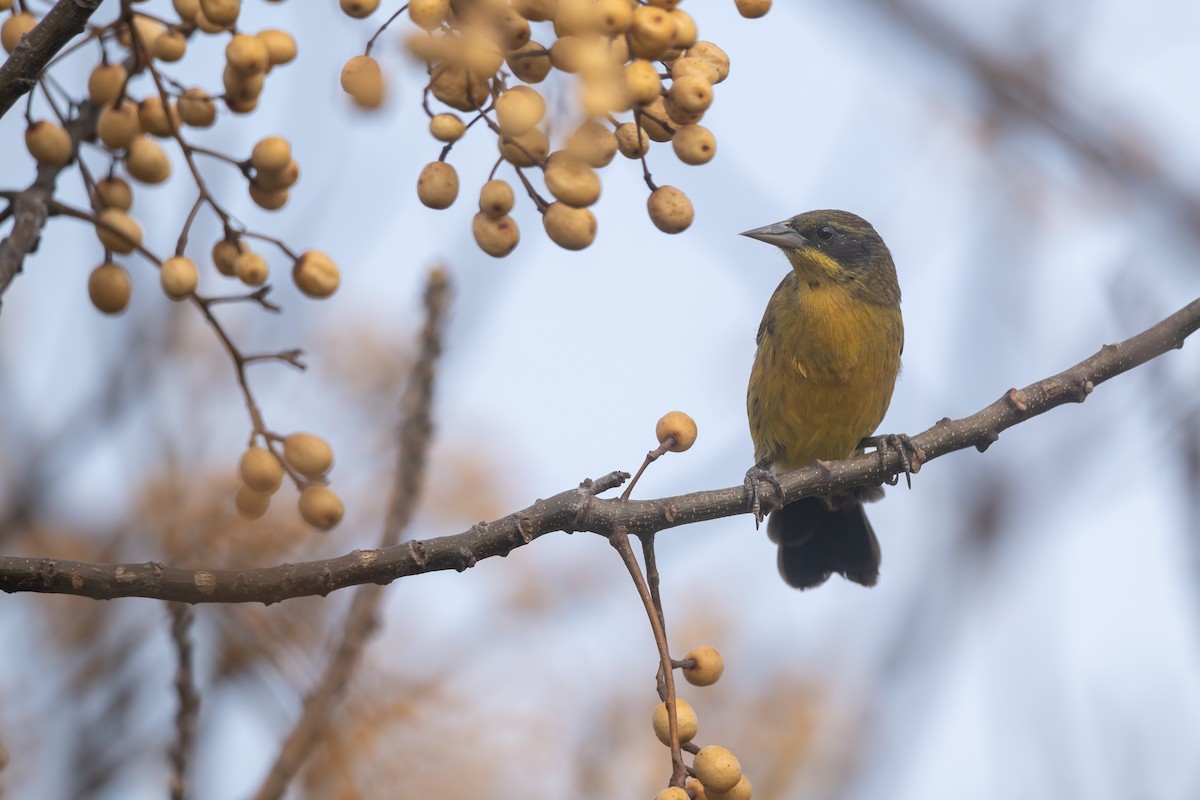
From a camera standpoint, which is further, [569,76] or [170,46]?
[170,46]

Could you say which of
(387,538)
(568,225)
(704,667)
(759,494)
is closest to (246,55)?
(568,225)

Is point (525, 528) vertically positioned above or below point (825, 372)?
below

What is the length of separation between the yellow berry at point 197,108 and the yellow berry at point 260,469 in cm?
59

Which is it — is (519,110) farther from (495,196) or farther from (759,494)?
(759,494)

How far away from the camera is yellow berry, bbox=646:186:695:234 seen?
81.8 inches

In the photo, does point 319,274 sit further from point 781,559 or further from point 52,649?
point 781,559

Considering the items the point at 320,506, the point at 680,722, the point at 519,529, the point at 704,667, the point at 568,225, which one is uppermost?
the point at 568,225

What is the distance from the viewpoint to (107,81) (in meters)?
2.40

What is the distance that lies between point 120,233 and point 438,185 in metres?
0.64

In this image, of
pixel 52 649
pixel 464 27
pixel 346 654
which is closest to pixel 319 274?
pixel 464 27

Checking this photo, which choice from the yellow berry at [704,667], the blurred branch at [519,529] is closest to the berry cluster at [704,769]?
the yellow berry at [704,667]

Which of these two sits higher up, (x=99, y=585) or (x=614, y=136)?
(x=614, y=136)

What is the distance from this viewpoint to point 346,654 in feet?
8.88

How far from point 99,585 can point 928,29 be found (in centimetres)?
168
